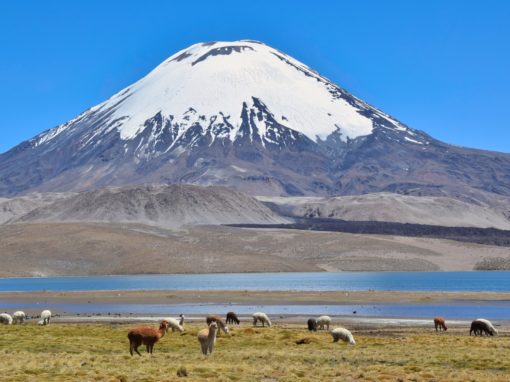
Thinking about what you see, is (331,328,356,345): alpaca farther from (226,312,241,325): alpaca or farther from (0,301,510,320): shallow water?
(0,301,510,320): shallow water

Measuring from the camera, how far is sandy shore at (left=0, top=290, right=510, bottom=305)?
7125 cm

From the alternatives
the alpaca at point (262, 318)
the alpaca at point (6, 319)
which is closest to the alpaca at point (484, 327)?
the alpaca at point (262, 318)

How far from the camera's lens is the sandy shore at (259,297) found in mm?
71250

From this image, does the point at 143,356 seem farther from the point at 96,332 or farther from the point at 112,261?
the point at 112,261

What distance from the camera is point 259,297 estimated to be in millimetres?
77250

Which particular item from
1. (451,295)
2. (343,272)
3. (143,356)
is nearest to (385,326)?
(143,356)

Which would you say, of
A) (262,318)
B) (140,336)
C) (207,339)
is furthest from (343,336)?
(262,318)

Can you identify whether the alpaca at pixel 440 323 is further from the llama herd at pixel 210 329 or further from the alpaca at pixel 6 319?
the alpaca at pixel 6 319

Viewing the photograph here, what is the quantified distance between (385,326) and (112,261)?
114 m

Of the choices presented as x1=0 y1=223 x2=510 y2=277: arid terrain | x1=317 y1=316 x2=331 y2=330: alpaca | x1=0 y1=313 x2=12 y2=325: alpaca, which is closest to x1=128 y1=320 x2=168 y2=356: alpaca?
x1=317 y1=316 x2=331 y2=330: alpaca

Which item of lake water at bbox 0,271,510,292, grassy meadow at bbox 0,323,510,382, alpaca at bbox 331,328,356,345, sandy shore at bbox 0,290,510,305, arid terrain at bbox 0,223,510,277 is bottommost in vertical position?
grassy meadow at bbox 0,323,510,382

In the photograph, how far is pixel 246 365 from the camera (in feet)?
78.5

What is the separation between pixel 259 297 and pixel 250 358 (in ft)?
167

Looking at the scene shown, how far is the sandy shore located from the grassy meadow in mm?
34910
